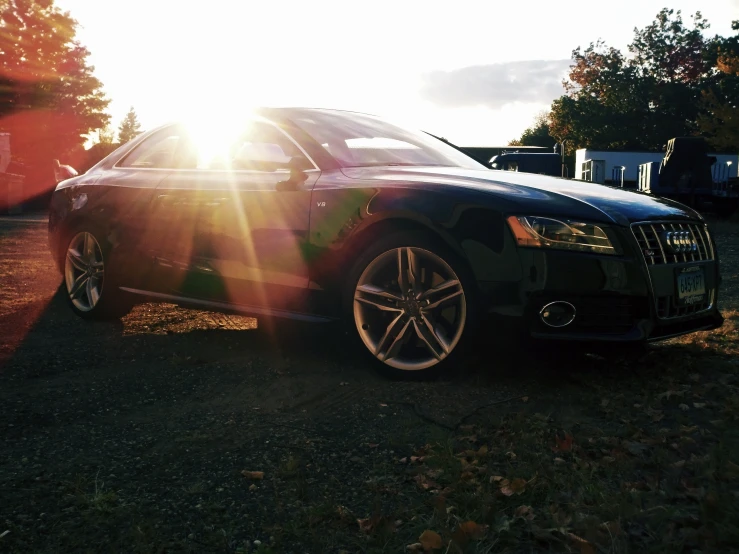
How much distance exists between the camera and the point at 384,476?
3406mm

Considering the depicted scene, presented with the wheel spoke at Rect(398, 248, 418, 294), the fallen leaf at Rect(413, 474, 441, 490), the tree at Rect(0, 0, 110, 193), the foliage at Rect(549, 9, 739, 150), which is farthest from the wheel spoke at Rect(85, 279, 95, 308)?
the foliage at Rect(549, 9, 739, 150)

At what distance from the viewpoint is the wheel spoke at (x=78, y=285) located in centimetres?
663

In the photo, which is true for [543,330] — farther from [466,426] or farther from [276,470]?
[276,470]

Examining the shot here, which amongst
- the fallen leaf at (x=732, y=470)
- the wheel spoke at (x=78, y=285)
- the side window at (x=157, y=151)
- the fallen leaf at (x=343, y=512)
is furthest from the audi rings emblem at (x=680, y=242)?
the wheel spoke at (x=78, y=285)

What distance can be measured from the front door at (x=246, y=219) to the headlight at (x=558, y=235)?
1305 millimetres

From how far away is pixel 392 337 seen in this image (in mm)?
4816

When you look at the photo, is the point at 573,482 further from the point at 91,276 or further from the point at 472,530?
the point at 91,276

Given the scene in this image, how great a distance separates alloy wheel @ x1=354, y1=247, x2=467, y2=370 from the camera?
463 centimetres

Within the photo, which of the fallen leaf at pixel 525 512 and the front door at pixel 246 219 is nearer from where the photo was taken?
the fallen leaf at pixel 525 512

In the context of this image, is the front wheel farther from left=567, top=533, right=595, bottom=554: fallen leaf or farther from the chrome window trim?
left=567, top=533, right=595, bottom=554: fallen leaf

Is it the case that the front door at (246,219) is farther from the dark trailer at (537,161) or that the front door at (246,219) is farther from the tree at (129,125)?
the tree at (129,125)

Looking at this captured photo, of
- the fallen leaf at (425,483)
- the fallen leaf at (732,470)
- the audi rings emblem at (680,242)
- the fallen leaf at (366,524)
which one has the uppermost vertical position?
the audi rings emblem at (680,242)

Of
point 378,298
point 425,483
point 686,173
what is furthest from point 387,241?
point 686,173

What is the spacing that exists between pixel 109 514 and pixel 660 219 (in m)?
3.14
